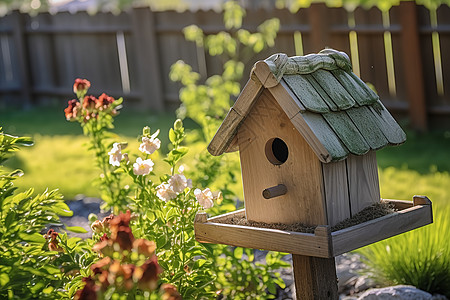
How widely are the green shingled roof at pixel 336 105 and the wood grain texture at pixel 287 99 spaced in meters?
0.02

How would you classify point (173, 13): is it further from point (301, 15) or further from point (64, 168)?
point (64, 168)

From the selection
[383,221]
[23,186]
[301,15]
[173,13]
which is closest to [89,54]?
[173,13]

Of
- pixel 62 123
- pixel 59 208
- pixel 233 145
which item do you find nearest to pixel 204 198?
pixel 233 145

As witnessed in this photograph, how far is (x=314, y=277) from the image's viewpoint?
2852 millimetres

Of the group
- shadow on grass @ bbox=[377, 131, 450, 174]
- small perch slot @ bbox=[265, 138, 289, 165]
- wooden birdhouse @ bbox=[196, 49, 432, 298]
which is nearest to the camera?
wooden birdhouse @ bbox=[196, 49, 432, 298]

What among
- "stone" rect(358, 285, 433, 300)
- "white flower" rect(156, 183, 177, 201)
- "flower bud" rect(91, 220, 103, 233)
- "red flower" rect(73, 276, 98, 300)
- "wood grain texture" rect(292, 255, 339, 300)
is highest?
"white flower" rect(156, 183, 177, 201)

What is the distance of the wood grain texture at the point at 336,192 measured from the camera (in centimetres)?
271

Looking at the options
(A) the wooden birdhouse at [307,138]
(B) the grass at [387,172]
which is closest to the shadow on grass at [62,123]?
(B) the grass at [387,172]

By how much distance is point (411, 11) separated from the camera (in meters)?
7.65

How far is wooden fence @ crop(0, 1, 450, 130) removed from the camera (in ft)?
25.5

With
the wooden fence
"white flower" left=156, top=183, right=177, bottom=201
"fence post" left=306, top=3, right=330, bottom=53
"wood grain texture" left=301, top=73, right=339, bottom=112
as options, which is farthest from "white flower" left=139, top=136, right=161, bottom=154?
"fence post" left=306, top=3, right=330, bottom=53

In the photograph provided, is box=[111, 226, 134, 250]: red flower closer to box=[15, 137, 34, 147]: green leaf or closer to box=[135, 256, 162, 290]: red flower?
box=[135, 256, 162, 290]: red flower

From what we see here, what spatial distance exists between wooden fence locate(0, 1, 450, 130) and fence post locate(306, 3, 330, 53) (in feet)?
0.04

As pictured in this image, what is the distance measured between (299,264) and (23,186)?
4.49m
